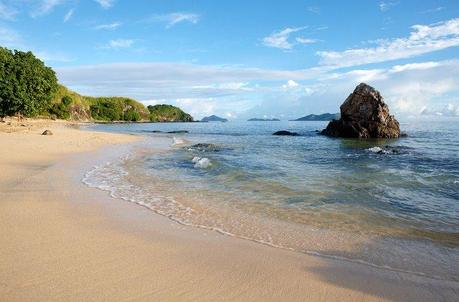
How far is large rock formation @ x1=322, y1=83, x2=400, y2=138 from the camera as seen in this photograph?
5209 cm

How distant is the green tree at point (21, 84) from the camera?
2525 inches

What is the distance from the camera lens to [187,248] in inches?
282

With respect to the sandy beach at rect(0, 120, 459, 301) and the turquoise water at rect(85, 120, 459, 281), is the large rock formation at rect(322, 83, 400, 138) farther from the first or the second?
the sandy beach at rect(0, 120, 459, 301)

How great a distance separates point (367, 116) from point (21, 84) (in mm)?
61095

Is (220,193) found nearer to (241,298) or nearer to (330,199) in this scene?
(330,199)

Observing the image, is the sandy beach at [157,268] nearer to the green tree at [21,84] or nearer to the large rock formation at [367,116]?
the large rock formation at [367,116]

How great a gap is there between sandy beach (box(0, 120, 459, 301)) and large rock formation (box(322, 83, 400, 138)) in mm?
48409

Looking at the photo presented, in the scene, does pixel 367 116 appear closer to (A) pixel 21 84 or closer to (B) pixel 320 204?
(B) pixel 320 204

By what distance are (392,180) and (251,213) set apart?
9543mm

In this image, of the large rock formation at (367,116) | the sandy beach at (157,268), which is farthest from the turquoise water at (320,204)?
the large rock formation at (367,116)

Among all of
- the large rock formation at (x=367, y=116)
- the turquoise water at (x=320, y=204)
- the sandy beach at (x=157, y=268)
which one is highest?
the large rock formation at (x=367, y=116)

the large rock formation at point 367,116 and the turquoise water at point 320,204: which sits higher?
the large rock formation at point 367,116

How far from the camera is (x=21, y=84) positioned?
68.3m

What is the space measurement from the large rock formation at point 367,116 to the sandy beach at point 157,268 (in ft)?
159
